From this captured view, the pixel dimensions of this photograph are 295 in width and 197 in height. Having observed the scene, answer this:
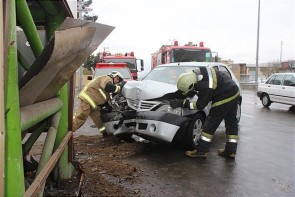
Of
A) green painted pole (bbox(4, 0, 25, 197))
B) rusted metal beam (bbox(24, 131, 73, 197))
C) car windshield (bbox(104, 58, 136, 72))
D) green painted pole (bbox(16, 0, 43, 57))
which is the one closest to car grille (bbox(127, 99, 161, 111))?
rusted metal beam (bbox(24, 131, 73, 197))

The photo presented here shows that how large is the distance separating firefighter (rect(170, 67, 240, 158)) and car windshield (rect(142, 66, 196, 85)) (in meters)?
1.18

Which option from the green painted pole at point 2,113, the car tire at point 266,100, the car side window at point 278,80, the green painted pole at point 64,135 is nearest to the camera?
the green painted pole at point 2,113

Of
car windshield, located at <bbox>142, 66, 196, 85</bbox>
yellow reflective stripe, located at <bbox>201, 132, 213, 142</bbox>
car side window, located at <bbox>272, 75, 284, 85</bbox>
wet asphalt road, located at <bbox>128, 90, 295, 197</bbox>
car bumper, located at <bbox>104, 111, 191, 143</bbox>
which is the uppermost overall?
car windshield, located at <bbox>142, 66, 196, 85</bbox>

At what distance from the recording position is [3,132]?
58.1 inches

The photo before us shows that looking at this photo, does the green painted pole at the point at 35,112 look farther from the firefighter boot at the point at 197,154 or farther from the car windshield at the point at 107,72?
the car windshield at the point at 107,72

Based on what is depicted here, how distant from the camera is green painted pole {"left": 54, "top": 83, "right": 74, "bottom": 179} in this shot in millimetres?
3451

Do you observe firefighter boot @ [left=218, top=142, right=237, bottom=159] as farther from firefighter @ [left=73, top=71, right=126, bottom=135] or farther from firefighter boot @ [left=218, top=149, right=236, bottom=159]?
firefighter @ [left=73, top=71, right=126, bottom=135]

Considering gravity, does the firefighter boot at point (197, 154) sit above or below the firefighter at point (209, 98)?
below

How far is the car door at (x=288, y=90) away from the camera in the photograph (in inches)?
504

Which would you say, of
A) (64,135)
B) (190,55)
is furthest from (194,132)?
(190,55)

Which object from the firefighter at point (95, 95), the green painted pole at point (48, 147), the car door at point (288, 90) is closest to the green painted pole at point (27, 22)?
the green painted pole at point (48, 147)

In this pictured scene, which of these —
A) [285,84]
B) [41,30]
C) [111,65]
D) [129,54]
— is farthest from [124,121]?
[129,54]

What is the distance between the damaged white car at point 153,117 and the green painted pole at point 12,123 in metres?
3.76

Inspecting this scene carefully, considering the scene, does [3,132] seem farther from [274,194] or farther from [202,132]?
[202,132]
